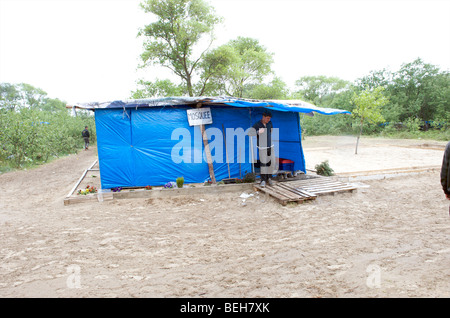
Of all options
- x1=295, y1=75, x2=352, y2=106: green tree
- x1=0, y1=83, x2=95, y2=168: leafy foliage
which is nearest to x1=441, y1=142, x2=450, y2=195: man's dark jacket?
x1=0, y1=83, x2=95, y2=168: leafy foliage

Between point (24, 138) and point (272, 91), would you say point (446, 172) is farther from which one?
point (272, 91)

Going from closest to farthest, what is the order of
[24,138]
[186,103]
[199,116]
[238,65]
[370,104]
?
[186,103] < [199,116] < [24,138] < [370,104] < [238,65]

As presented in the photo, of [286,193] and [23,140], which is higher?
[23,140]

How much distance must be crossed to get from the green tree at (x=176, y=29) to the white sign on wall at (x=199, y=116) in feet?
50.8

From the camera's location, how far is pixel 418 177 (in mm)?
8562

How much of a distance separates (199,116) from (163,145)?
4.43ft

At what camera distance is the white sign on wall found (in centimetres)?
755

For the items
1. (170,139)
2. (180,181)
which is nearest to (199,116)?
(170,139)

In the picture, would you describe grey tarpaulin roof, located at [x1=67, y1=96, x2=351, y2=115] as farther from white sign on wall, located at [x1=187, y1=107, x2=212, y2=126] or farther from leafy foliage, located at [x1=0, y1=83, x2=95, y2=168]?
leafy foliage, located at [x1=0, y1=83, x2=95, y2=168]

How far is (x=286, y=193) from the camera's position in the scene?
6484 millimetres

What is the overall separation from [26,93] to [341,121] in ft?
242

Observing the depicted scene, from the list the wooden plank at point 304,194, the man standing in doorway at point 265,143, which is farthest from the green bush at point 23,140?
the wooden plank at point 304,194

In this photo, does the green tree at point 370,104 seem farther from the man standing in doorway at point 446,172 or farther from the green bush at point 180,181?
the man standing in doorway at point 446,172

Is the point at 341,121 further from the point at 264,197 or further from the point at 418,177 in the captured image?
the point at 264,197
